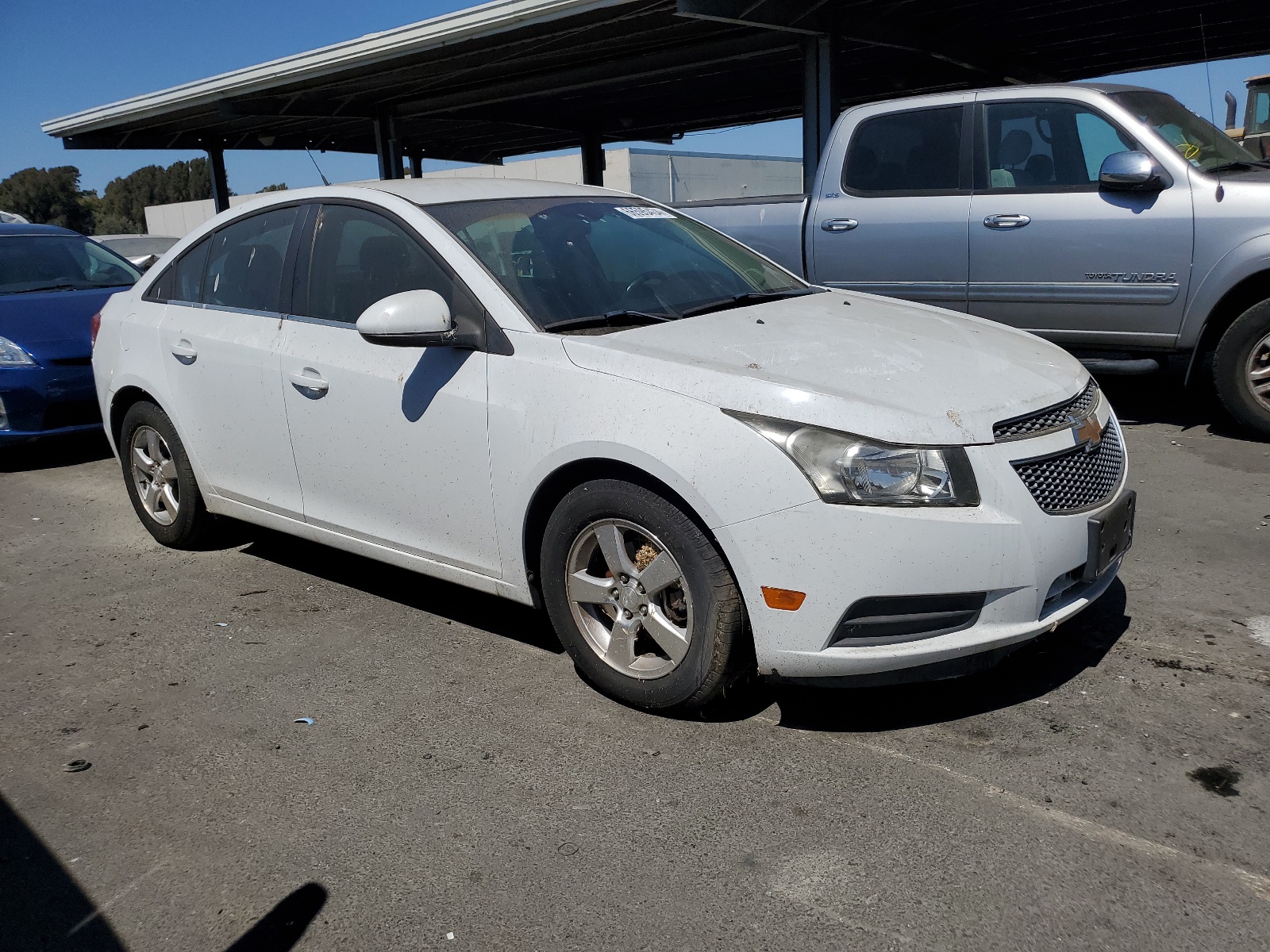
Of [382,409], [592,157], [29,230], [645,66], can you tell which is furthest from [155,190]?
[382,409]

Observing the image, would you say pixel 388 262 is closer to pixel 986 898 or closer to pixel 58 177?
pixel 986 898

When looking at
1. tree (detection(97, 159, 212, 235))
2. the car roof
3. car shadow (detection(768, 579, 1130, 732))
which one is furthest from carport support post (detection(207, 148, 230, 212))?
tree (detection(97, 159, 212, 235))

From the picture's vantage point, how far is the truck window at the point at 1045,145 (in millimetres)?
6891

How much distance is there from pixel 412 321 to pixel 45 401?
192 inches

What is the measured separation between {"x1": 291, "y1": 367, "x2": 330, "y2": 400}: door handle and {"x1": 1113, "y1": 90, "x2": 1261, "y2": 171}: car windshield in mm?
5210

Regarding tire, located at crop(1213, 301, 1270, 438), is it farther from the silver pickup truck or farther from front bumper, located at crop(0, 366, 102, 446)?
front bumper, located at crop(0, 366, 102, 446)

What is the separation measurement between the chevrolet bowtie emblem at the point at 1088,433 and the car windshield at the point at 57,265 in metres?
7.66

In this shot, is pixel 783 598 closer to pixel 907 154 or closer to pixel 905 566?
pixel 905 566

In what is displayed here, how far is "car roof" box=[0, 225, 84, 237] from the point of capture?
29.5ft

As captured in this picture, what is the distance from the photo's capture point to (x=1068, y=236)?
22.5 ft

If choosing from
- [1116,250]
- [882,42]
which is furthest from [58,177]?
[1116,250]

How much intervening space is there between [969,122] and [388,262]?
4.61m

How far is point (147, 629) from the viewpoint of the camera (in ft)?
14.9

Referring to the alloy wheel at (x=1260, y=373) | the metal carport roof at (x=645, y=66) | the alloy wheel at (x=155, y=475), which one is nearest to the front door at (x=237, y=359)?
the alloy wheel at (x=155, y=475)
